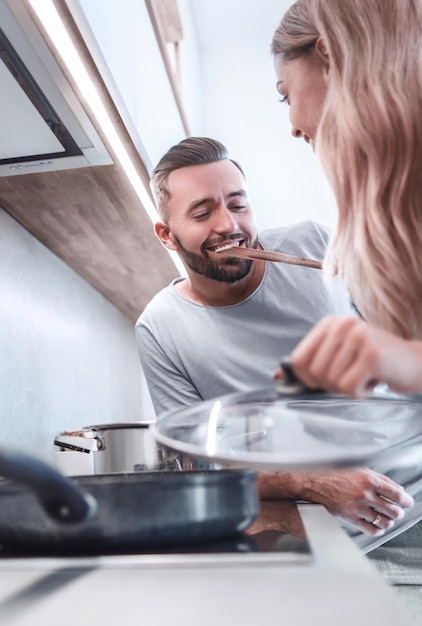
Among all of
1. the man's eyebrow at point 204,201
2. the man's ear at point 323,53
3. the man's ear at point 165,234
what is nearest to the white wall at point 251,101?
the man's ear at point 165,234

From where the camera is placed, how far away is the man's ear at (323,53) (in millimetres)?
696

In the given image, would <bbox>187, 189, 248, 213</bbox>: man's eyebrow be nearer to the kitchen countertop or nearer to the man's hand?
the man's hand

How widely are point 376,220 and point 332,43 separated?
266 millimetres

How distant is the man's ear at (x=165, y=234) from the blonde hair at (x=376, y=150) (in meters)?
0.71

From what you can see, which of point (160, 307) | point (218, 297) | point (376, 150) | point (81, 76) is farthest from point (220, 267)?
point (376, 150)

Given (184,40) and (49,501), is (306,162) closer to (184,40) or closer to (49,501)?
(184,40)

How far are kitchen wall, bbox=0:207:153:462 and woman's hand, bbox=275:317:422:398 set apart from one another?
0.73 m

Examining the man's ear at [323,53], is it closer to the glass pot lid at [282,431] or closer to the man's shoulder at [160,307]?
the glass pot lid at [282,431]

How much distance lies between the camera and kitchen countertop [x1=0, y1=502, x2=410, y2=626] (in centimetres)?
30

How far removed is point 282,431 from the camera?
537 millimetres

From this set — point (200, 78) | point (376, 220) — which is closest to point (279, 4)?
point (200, 78)

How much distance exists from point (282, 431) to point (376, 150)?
0.33 m

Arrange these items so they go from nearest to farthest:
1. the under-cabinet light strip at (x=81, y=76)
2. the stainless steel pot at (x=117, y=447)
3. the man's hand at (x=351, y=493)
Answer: the under-cabinet light strip at (x=81, y=76)
the man's hand at (x=351, y=493)
the stainless steel pot at (x=117, y=447)

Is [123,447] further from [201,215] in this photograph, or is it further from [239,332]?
[201,215]
